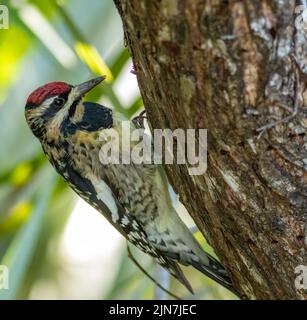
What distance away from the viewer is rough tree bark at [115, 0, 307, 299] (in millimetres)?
1438

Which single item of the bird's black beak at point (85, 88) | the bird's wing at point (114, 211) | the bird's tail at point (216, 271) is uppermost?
the bird's black beak at point (85, 88)

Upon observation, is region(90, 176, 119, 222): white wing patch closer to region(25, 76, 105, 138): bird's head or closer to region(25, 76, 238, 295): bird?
region(25, 76, 238, 295): bird

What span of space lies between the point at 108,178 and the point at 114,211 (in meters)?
0.12

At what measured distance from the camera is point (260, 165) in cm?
162

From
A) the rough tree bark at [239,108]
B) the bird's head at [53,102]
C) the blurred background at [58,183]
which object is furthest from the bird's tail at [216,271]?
the bird's head at [53,102]

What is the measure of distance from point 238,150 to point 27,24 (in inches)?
56.8

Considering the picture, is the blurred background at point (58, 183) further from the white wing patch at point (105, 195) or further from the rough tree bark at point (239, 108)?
the rough tree bark at point (239, 108)

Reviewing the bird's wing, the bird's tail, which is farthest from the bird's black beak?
the bird's tail

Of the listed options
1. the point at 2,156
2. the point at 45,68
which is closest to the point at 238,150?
the point at 45,68

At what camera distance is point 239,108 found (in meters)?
1.54

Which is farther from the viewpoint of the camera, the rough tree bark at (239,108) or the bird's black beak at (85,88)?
the bird's black beak at (85,88)

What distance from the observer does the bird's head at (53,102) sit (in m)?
2.46
